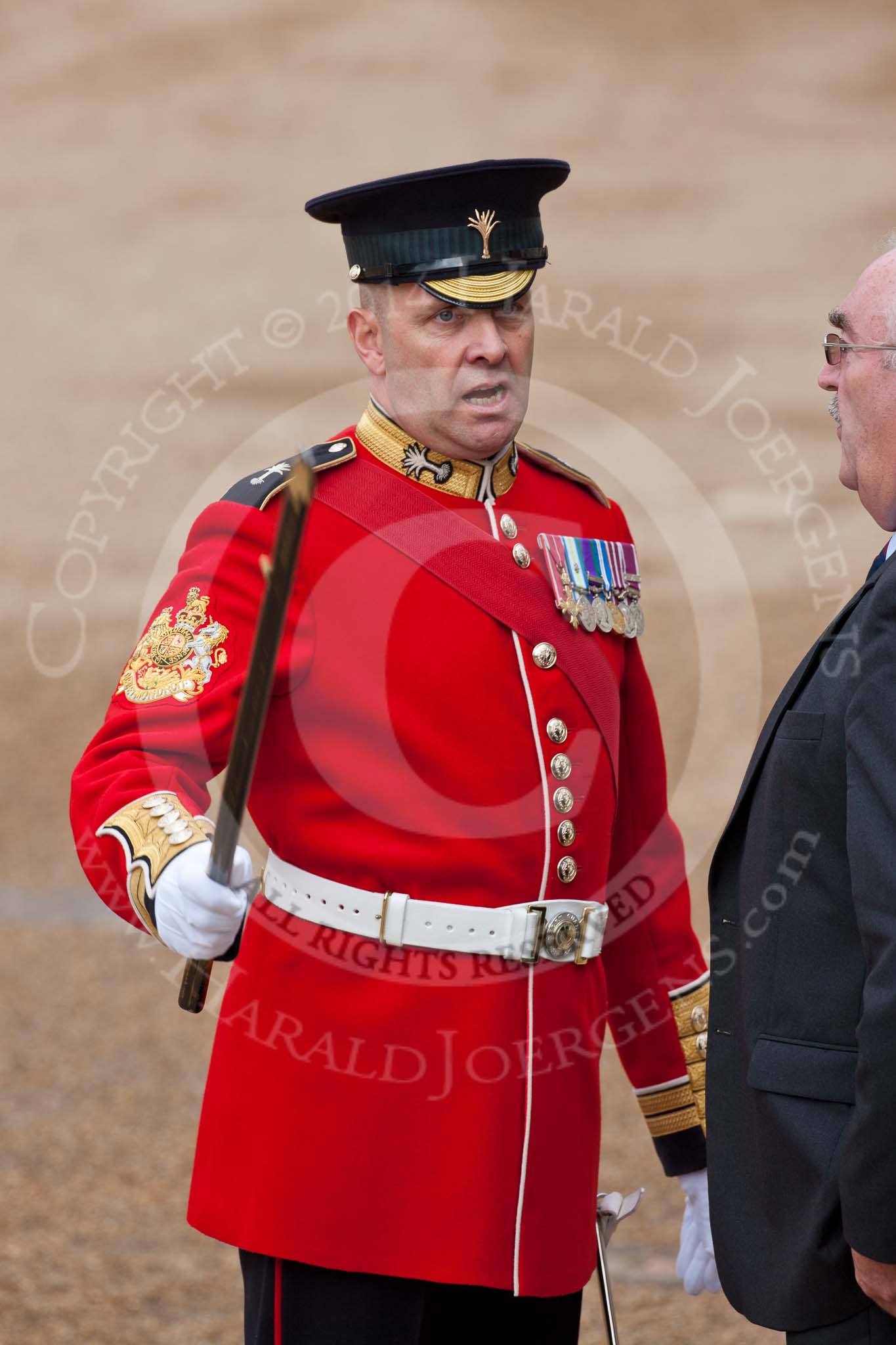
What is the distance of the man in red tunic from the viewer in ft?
6.13

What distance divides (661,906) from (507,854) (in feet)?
1.25

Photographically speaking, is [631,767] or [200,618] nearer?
[200,618]

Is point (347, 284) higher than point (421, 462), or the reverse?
point (347, 284)

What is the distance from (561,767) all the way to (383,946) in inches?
12.1

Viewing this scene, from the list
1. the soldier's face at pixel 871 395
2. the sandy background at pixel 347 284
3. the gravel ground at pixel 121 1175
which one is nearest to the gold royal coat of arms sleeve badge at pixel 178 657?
the soldier's face at pixel 871 395

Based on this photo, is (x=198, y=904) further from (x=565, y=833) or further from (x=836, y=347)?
(x=836, y=347)

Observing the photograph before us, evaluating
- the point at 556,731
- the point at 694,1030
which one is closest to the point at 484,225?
the point at 556,731

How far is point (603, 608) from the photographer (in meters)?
2.08

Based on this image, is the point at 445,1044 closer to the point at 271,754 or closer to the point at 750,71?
the point at 271,754

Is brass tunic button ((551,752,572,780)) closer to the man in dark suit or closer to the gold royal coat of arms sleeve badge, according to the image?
the man in dark suit

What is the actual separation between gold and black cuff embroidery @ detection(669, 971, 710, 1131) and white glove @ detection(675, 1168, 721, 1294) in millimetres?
82

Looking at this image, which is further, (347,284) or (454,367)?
(347,284)

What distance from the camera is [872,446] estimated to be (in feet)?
5.72

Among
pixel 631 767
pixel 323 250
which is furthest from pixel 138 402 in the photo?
pixel 631 767
